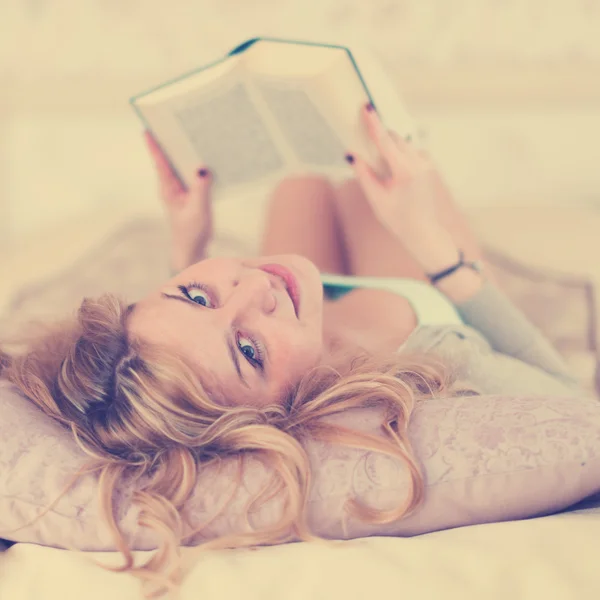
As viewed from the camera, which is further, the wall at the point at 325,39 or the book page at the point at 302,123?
the wall at the point at 325,39

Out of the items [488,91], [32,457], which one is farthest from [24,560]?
[488,91]

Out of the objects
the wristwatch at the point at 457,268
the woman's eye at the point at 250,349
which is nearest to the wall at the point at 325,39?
the wristwatch at the point at 457,268

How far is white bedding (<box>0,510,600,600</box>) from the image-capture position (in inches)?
22.6

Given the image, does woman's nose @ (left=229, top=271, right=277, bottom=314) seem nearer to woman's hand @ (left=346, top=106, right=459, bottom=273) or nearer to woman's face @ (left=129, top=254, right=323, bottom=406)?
woman's face @ (left=129, top=254, right=323, bottom=406)

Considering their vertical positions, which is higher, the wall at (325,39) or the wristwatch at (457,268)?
the wall at (325,39)

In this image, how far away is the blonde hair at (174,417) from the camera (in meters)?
0.66

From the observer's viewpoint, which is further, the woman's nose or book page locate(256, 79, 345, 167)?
book page locate(256, 79, 345, 167)

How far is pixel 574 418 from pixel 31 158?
1.62 m

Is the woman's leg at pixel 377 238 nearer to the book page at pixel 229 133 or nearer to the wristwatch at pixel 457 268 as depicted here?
the wristwatch at pixel 457 268

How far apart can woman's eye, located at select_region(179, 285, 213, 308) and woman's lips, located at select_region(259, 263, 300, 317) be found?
4.2 inches

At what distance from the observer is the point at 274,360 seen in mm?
835

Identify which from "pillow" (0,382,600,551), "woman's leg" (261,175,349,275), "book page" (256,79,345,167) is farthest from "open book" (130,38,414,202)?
"pillow" (0,382,600,551)

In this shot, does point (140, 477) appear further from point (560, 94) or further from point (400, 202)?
point (560, 94)

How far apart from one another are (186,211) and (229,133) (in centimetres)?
24
